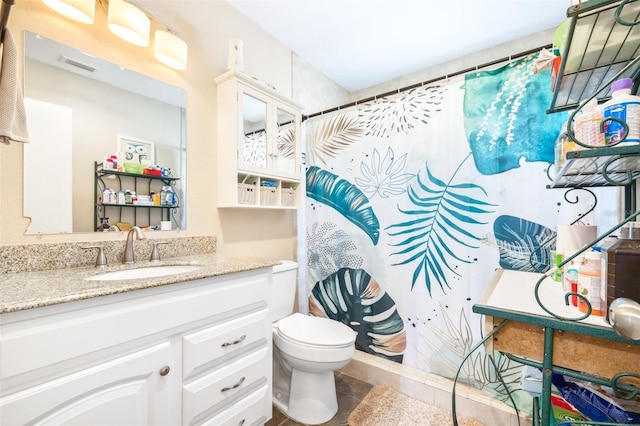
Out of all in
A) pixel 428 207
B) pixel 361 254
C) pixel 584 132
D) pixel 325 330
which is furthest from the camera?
pixel 361 254

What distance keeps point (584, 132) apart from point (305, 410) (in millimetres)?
1655

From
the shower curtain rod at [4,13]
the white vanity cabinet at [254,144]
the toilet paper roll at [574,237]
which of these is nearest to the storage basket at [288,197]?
the white vanity cabinet at [254,144]

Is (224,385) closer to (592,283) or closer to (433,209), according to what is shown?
(592,283)

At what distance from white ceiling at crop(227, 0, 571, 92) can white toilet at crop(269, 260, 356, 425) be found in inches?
66.0

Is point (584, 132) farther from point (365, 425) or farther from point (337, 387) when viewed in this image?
point (337, 387)

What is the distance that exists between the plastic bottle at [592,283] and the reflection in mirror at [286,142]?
5.31 ft

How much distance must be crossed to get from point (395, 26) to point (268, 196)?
149 centimetres

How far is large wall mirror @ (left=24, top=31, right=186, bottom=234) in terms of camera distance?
3.59 ft

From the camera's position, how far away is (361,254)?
1.93 m

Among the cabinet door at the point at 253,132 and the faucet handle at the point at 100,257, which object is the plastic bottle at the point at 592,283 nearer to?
the cabinet door at the point at 253,132

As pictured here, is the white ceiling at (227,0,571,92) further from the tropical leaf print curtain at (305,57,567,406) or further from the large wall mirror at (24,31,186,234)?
the large wall mirror at (24,31,186,234)

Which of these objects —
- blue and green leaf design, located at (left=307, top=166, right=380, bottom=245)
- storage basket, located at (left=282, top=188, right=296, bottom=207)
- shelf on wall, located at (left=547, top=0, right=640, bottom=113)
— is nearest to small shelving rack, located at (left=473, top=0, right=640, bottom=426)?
shelf on wall, located at (left=547, top=0, right=640, bottom=113)

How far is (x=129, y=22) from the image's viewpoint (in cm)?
126

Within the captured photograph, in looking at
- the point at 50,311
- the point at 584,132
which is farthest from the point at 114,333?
the point at 584,132
